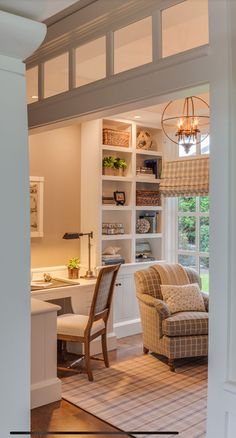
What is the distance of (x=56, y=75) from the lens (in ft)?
9.71

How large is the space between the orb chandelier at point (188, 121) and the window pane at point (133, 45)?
175cm

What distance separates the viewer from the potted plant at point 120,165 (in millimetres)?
5141

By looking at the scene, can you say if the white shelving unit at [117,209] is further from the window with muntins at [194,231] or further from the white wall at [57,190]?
the window with muntins at [194,231]

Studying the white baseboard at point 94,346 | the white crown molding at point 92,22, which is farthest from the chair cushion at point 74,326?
the white crown molding at point 92,22

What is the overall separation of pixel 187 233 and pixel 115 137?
Result: 1.62 metres

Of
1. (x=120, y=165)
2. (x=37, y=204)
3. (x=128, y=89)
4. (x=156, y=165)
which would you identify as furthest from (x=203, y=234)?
(x=128, y=89)

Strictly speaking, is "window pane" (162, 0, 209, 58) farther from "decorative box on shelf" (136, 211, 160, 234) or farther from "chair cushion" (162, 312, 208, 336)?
"decorative box on shelf" (136, 211, 160, 234)

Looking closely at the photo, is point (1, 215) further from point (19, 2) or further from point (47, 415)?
point (47, 415)

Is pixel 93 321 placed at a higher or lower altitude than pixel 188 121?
lower

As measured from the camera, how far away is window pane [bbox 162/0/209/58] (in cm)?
200

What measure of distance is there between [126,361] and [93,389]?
0.76 metres

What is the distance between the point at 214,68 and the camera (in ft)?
5.88

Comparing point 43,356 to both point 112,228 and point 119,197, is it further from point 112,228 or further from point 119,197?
point 119,197

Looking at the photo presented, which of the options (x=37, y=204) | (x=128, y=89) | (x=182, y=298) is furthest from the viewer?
(x=37, y=204)
